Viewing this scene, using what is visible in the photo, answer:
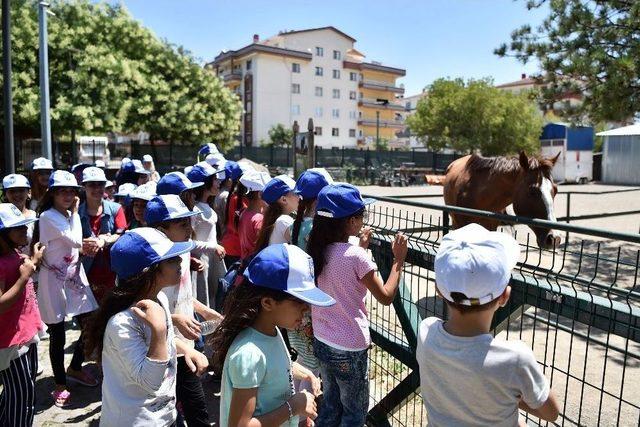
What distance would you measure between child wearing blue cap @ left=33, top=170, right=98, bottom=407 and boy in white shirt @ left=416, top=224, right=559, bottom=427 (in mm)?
3156

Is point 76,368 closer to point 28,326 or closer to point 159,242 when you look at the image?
point 28,326

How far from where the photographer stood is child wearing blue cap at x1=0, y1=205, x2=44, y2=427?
303cm

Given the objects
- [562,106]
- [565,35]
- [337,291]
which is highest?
[565,35]

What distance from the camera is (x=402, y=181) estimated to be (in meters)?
33.2

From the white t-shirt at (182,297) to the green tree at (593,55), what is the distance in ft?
28.0

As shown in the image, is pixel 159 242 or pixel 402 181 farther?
pixel 402 181

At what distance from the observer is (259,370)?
188 centimetres

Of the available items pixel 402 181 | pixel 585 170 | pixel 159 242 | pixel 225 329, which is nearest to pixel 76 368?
pixel 159 242

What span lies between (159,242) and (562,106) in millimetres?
10430

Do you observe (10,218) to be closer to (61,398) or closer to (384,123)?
(61,398)

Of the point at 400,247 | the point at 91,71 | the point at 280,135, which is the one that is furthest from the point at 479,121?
the point at 400,247

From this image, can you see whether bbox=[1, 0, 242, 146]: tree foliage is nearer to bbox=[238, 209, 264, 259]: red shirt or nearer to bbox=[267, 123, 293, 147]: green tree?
bbox=[238, 209, 264, 259]: red shirt

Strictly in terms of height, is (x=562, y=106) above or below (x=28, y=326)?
above

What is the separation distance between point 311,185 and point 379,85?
2657 inches
